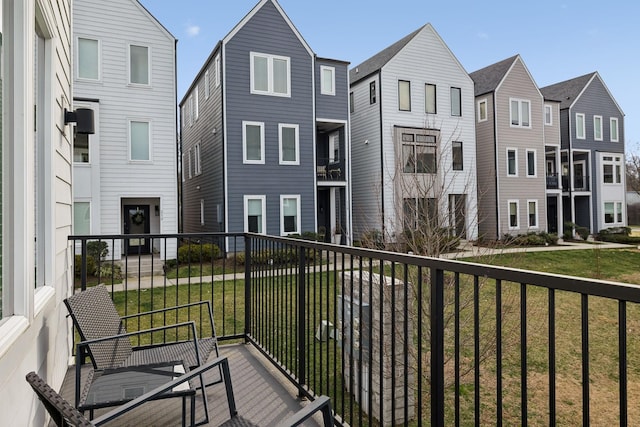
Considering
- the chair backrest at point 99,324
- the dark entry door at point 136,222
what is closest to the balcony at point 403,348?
the chair backrest at point 99,324

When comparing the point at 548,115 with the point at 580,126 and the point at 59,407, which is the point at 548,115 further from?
the point at 59,407

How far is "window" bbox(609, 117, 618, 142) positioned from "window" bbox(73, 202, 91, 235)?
25.8m

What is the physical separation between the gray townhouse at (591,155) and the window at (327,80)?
1368 cm

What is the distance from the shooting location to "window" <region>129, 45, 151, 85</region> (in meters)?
A: 12.2

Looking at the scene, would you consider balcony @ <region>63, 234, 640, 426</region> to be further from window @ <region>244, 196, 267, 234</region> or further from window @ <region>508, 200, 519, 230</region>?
window @ <region>508, 200, 519, 230</region>

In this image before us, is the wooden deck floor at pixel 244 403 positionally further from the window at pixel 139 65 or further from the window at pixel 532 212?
the window at pixel 532 212

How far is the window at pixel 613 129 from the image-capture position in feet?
75.8

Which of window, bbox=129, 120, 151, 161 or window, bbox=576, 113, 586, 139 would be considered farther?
window, bbox=576, 113, 586, 139

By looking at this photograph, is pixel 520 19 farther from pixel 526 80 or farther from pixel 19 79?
pixel 19 79

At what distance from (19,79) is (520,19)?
19.2 m

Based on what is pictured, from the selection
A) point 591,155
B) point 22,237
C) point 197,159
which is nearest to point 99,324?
point 22,237

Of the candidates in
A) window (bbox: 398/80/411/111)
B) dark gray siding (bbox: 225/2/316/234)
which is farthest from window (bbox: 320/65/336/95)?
window (bbox: 398/80/411/111)

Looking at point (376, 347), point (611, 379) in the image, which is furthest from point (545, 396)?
point (376, 347)

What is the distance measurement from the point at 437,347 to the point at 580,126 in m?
25.1
